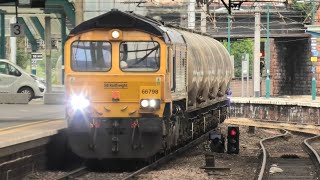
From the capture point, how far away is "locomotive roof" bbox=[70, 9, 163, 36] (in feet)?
49.2

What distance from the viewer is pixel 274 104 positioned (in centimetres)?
3962

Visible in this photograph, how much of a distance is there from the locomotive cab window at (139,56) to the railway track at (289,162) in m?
3.11

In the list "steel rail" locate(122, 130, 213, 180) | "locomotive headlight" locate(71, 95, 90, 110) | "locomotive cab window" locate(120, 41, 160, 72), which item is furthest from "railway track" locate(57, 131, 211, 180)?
"locomotive cab window" locate(120, 41, 160, 72)

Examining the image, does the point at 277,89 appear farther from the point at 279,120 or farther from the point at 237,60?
the point at 237,60

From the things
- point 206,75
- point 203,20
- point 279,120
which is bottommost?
point 279,120

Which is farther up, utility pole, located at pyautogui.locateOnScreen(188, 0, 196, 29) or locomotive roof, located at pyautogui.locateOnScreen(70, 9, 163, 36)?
utility pole, located at pyautogui.locateOnScreen(188, 0, 196, 29)

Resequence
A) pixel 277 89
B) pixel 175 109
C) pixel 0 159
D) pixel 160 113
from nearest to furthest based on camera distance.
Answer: pixel 0 159 → pixel 160 113 → pixel 175 109 → pixel 277 89

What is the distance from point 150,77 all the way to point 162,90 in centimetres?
36

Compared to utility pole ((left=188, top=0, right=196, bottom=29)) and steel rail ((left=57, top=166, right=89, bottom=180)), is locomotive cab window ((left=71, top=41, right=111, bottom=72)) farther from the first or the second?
utility pole ((left=188, top=0, right=196, bottom=29))

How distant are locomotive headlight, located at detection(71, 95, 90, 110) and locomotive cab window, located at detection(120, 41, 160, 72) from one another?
1.02 m

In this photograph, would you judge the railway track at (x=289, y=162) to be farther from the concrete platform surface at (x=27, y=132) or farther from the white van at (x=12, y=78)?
the white van at (x=12, y=78)

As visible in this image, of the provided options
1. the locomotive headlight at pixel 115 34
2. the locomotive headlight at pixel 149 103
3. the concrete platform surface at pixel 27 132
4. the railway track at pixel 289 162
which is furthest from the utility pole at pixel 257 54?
the locomotive headlight at pixel 149 103

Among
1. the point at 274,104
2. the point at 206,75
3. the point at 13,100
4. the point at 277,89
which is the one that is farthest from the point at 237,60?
the point at 206,75

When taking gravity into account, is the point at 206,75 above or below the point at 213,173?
above
